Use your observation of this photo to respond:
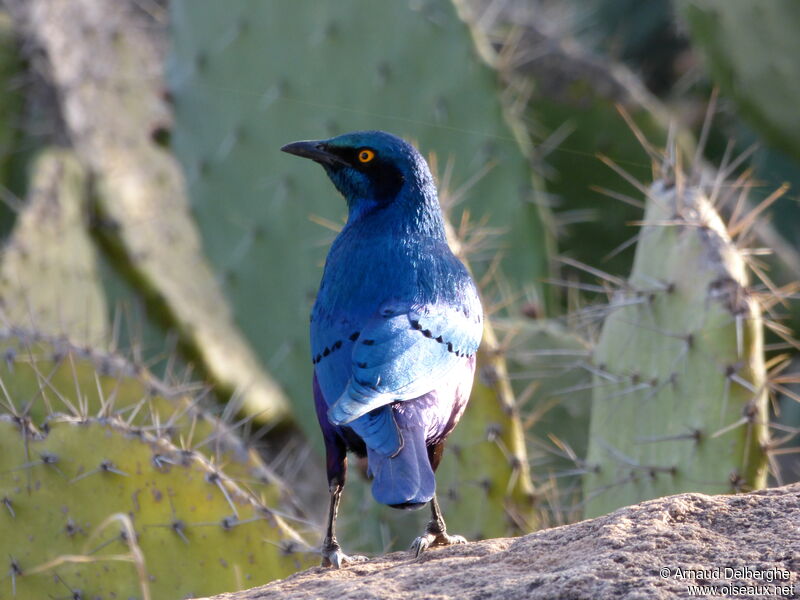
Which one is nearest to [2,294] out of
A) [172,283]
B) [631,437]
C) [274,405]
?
[172,283]

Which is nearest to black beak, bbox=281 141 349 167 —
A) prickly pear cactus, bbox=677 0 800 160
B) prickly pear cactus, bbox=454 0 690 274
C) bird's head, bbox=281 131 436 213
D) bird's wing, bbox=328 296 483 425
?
bird's head, bbox=281 131 436 213

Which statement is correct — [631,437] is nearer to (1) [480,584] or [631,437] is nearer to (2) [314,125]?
(1) [480,584]

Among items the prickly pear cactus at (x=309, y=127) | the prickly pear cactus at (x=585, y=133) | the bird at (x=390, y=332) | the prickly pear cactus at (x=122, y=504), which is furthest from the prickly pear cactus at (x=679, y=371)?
the prickly pear cactus at (x=585, y=133)

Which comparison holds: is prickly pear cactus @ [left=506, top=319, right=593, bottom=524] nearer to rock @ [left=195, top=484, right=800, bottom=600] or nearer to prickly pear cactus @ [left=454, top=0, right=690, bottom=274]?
prickly pear cactus @ [left=454, top=0, right=690, bottom=274]

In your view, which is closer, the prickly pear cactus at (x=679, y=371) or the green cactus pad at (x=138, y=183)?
the prickly pear cactus at (x=679, y=371)

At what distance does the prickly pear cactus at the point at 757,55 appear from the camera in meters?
5.08

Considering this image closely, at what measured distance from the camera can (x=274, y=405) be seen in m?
6.03

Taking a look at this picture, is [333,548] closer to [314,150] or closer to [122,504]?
[122,504]

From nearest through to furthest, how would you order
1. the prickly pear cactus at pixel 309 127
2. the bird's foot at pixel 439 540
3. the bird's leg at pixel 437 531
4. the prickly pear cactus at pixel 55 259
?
the bird's foot at pixel 439 540
the bird's leg at pixel 437 531
the prickly pear cactus at pixel 309 127
the prickly pear cactus at pixel 55 259

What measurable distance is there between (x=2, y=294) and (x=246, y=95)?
58.4 inches

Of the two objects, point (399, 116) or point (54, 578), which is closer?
point (54, 578)

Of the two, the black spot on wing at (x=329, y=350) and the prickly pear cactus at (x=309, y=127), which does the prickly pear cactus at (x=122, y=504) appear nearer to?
the black spot on wing at (x=329, y=350)

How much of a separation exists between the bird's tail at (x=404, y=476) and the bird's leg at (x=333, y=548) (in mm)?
385

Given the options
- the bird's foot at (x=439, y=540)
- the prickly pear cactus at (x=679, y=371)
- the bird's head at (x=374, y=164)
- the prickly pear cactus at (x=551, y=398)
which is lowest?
the prickly pear cactus at (x=551, y=398)
